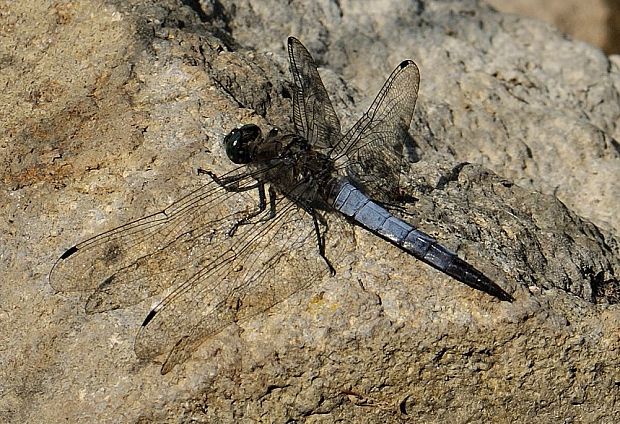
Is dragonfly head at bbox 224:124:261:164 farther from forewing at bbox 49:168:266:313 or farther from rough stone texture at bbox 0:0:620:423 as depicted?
forewing at bbox 49:168:266:313

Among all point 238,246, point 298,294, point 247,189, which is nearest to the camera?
point 298,294

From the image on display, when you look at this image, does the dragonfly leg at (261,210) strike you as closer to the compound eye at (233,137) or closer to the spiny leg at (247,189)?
the spiny leg at (247,189)

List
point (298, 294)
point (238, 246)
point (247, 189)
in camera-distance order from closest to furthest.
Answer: point (298, 294), point (238, 246), point (247, 189)

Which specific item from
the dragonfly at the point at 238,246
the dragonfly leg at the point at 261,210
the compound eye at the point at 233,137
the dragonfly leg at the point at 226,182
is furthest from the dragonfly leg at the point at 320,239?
the compound eye at the point at 233,137

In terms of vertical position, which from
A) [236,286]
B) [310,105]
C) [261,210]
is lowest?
[236,286]

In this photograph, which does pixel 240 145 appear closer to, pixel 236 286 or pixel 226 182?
pixel 226 182

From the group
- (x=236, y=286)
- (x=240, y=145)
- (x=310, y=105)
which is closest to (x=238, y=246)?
(x=236, y=286)

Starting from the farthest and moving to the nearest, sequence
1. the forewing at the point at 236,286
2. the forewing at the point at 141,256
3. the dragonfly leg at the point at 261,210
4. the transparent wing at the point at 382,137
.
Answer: the transparent wing at the point at 382,137 < the dragonfly leg at the point at 261,210 < the forewing at the point at 141,256 < the forewing at the point at 236,286
